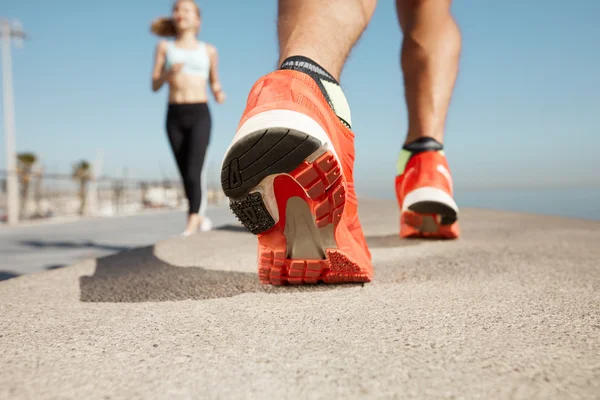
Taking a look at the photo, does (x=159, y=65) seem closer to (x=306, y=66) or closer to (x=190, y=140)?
(x=190, y=140)

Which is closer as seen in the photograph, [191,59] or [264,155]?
[264,155]

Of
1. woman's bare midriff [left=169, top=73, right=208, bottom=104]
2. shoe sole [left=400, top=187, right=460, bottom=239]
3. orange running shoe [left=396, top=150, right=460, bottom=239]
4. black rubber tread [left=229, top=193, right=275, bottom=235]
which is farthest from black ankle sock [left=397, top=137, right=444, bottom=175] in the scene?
woman's bare midriff [left=169, top=73, right=208, bottom=104]

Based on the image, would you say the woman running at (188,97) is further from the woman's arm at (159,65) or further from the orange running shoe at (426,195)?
the orange running shoe at (426,195)

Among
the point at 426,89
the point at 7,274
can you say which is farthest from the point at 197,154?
the point at 426,89

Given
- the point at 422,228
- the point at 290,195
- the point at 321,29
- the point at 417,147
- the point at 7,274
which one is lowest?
the point at 7,274

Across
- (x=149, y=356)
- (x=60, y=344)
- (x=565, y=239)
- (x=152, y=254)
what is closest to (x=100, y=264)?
(x=152, y=254)

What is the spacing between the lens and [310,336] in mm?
607

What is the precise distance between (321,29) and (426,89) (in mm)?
867

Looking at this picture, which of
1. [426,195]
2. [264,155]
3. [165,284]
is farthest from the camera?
[426,195]

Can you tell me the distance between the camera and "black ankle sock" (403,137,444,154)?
1.59m

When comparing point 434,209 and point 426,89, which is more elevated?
point 426,89

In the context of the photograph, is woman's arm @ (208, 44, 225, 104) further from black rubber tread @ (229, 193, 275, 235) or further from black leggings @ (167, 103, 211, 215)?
black rubber tread @ (229, 193, 275, 235)

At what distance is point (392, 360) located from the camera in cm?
50

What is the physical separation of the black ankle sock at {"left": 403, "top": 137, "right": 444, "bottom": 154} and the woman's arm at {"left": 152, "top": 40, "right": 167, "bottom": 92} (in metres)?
1.91
